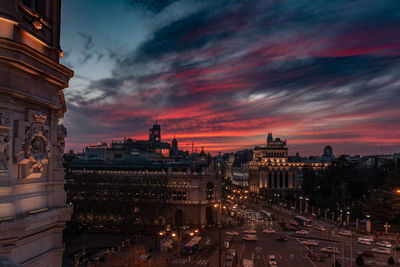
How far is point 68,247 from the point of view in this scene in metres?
63.6

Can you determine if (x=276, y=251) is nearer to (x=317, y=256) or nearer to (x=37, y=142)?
(x=317, y=256)

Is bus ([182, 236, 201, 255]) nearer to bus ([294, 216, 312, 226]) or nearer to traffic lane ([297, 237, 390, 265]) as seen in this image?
traffic lane ([297, 237, 390, 265])

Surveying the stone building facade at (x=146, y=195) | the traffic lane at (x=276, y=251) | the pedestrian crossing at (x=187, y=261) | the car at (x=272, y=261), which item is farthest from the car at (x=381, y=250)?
the stone building facade at (x=146, y=195)

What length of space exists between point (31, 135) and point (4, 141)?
1216 mm

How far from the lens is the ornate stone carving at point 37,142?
1083cm

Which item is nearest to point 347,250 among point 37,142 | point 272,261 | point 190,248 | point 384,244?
point 384,244

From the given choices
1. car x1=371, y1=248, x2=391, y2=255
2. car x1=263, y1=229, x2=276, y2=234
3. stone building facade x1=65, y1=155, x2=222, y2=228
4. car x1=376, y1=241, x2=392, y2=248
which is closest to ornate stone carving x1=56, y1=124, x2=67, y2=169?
car x1=371, y1=248, x2=391, y2=255

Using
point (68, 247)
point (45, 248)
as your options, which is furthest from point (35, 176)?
point (68, 247)

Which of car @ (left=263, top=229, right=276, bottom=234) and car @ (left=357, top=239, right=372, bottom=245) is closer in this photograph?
car @ (left=357, top=239, right=372, bottom=245)

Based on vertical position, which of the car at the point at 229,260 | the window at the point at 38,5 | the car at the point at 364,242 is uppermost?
the window at the point at 38,5

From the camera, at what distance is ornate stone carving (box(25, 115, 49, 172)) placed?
10.8 m

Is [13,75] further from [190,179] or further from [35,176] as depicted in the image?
[190,179]

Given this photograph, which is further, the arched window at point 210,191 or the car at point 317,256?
the arched window at point 210,191

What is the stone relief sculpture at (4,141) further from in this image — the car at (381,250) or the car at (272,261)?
the car at (381,250)
